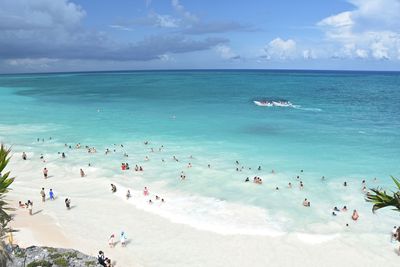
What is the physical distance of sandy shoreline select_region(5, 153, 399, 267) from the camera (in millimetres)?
21219

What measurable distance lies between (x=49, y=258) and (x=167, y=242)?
7.03 meters

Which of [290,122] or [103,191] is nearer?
[103,191]

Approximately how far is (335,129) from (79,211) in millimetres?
43128

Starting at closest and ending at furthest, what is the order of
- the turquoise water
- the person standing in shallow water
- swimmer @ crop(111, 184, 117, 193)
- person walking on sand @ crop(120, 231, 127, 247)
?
person walking on sand @ crop(120, 231, 127, 247) → the person standing in shallow water → swimmer @ crop(111, 184, 117, 193) → the turquoise water

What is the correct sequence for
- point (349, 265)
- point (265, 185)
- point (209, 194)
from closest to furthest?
point (349, 265), point (209, 194), point (265, 185)

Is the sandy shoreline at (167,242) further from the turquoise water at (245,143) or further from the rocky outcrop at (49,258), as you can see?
the turquoise water at (245,143)

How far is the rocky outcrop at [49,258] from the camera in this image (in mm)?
18328

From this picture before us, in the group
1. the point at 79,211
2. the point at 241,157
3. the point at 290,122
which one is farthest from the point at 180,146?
the point at 290,122

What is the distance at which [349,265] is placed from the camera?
20.8m

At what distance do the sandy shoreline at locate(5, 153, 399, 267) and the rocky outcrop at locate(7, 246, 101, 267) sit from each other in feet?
6.10

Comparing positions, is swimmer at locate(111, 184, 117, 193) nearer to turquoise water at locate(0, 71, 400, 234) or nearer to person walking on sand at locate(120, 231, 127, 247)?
turquoise water at locate(0, 71, 400, 234)

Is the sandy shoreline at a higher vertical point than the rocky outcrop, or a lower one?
lower

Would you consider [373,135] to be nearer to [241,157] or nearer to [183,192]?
[241,157]

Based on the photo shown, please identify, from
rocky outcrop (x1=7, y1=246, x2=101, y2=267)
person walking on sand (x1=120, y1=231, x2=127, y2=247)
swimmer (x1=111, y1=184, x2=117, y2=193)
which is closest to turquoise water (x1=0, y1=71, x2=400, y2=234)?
swimmer (x1=111, y1=184, x2=117, y2=193)
